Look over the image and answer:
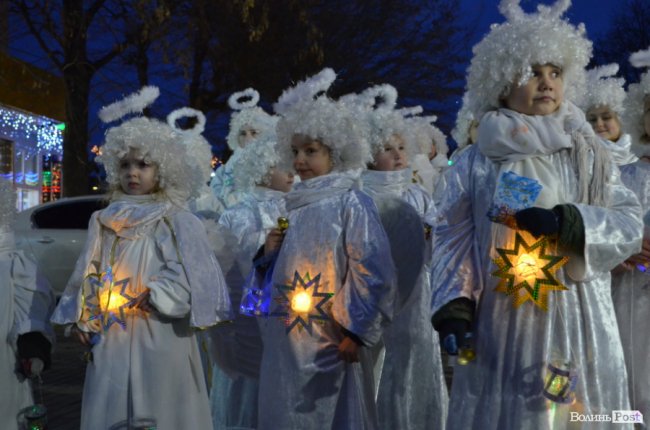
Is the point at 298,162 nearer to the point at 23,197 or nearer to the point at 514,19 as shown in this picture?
the point at 514,19

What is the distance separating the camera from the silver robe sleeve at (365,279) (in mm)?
5073

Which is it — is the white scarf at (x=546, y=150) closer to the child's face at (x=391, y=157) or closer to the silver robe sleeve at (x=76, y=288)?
the silver robe sleeve at (x=76, y=288)

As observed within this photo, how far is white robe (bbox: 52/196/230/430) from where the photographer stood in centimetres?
544

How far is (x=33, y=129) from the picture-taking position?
23.8 meters

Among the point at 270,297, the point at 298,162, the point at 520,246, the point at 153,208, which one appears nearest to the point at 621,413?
the point at 520,246

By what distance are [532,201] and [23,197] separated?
2179cm

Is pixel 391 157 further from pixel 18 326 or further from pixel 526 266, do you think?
pixel 526 266

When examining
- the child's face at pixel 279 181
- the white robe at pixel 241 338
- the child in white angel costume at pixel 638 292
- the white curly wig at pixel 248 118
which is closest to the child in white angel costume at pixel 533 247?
the child in white angel costume at pixel 638 292

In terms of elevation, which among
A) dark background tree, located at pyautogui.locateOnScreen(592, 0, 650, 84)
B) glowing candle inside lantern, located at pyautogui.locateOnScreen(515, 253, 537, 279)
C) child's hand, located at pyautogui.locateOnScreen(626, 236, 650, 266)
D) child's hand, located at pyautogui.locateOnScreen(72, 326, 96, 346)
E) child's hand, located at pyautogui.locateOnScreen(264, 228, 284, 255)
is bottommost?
child's hand, located at pyautogui.locateOnScreen(72, 326, 96, 346)

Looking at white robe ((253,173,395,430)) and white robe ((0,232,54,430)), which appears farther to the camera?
white robe ((0,232,54,430))

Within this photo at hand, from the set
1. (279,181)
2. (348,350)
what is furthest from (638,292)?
(279,181)

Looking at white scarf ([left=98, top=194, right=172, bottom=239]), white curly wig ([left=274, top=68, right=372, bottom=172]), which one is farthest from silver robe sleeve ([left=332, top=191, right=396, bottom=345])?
white scarf ([left=98, top=194, right=172, bottom=239])

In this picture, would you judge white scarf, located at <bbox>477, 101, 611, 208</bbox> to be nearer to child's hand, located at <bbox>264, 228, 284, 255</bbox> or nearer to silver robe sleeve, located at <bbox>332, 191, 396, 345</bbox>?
silver robe sleeve, located at <bbox>332, 191, 396, 345</bbox>

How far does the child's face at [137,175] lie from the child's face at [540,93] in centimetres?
246
